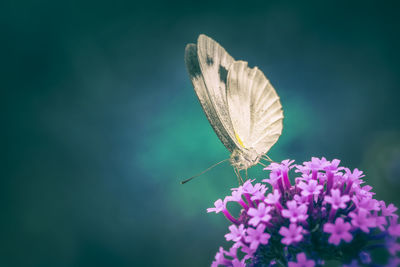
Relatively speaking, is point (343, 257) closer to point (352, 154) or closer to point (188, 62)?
point (188, 62)

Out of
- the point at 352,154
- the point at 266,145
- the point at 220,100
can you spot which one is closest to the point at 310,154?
the point at 352,154

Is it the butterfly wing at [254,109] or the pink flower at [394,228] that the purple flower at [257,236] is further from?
the butterfly wing at [254,109]

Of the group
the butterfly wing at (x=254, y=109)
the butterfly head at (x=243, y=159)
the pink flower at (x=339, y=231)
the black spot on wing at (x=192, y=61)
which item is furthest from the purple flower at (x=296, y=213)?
the black spot on wing at (x=192, y=61)

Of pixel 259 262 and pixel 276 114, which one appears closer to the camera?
pixel 259 262

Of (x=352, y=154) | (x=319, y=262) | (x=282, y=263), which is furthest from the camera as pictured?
(x=352, y=154)

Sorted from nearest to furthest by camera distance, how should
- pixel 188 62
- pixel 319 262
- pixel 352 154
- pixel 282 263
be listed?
pixel 319 262, pixel 282 263, pixel 188 62, pixel 352 154

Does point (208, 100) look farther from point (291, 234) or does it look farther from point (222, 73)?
point (291, 234)
